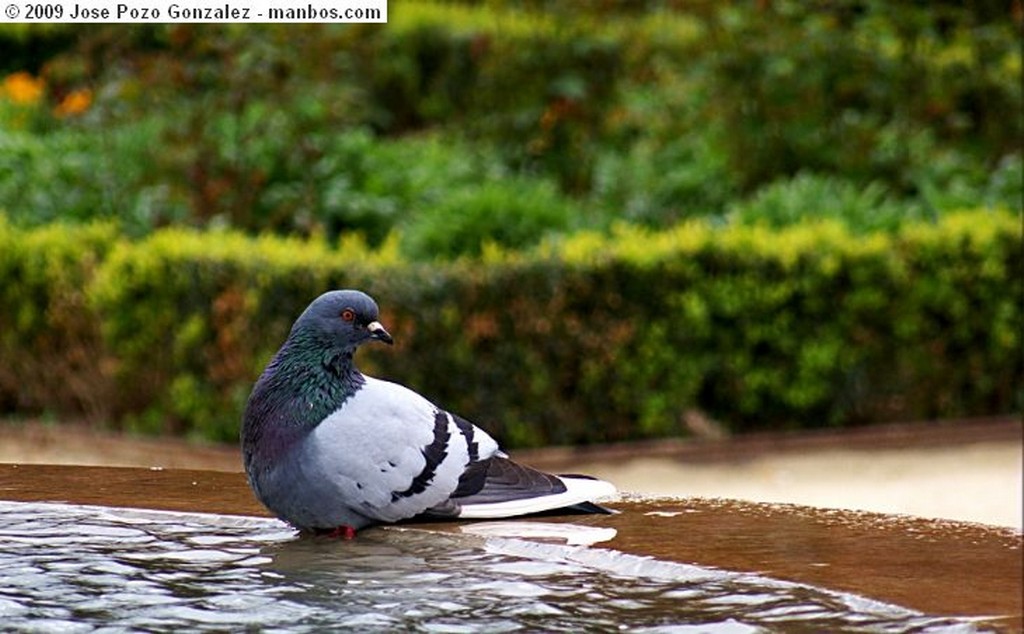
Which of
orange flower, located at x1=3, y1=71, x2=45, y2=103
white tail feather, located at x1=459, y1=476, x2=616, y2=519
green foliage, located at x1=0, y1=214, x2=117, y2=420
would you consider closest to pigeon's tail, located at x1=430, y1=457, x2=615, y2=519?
white tail feather, located at x1=459, y1=476, x2=616, y2=519

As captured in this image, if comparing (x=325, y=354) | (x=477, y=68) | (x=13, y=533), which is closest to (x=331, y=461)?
(x=325, y=354)

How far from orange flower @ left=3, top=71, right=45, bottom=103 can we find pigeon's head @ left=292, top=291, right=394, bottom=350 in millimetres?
9493

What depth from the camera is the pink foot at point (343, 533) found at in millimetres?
3844

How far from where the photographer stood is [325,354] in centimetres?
396

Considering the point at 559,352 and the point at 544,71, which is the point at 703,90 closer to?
the point at 544,71

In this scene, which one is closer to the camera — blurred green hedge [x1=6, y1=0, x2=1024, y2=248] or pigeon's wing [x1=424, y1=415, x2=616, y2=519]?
pigeon's wing [x1=424, y1=415, x2=616, y2=519]

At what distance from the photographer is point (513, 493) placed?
3.93m

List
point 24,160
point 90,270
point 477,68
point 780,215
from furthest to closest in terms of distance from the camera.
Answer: point 477,68, point 24,160, point 780,215, point 90,270

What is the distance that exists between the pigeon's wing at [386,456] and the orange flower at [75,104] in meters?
8.15

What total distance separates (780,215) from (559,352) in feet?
6.77

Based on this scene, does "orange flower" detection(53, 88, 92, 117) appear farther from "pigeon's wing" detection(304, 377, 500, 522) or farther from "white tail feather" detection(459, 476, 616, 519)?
"white tail feather" detection(459, 476, 616, 519)

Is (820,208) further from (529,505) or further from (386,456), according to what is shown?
(386,456)

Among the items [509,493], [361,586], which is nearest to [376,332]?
[509,493]

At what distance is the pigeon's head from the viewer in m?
4.04
